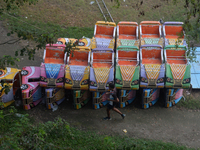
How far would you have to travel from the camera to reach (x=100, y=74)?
7855 millimetres

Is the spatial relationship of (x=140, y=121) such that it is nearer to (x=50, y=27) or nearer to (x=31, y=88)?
(x=31, y=88)

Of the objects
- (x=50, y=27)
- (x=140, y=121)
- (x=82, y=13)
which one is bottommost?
(x=140, y=121)

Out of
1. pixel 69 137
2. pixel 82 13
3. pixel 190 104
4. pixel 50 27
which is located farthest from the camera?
pixel 82 13

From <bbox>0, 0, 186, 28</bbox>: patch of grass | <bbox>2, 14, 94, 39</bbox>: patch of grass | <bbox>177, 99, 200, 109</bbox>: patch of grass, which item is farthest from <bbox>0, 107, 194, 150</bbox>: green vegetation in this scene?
<bbox>0, 0, 186, 28</bbox>: patch of grass

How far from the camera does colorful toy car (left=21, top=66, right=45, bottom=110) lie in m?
7.88

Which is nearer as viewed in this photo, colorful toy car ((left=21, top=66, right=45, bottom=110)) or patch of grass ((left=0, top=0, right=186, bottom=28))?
colorful toy car ((left=21, top=66, right=45, bottom=110))

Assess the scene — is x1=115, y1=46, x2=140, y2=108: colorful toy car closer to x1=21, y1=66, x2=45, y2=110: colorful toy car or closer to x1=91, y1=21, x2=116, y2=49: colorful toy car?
x1=91, y1=21, x2=116, y2=49: colorful toy car

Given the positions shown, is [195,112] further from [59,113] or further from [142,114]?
[59,113]

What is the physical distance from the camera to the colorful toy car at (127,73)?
7840 mm

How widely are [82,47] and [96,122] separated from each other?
2543 millimetres

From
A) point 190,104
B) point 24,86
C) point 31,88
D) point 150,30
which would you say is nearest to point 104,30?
point 150,30

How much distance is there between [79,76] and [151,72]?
229 centimetres

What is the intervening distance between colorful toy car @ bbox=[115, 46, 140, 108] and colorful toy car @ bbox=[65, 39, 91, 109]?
39.8 inches

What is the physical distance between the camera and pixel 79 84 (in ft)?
25.8
